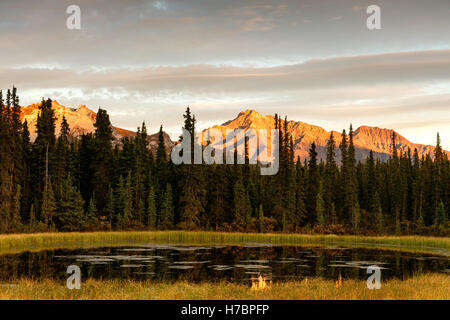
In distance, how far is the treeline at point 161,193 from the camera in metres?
83.9

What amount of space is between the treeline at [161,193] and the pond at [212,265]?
34.7 metres

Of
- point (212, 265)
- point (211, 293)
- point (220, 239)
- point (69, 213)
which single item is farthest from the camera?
point (69, 213)

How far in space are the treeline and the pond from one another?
3471cm

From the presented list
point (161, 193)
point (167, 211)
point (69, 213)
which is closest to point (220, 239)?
point (167, 211)

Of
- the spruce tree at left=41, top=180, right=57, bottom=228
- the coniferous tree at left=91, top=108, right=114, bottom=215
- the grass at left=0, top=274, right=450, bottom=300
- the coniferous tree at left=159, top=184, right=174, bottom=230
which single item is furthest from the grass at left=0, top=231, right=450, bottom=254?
the grass at left=0, top=274, right=450, bottom=300

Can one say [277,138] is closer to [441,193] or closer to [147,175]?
[147,175]

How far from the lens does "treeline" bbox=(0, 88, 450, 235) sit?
83938 mm

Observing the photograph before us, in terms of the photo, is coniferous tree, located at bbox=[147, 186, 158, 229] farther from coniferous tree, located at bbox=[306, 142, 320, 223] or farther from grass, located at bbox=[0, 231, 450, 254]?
coniferous tree, located at bbox=[306, 142, 320, 223]

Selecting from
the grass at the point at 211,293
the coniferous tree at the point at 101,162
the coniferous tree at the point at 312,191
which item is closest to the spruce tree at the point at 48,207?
the coniferous tree at the point at 101,162

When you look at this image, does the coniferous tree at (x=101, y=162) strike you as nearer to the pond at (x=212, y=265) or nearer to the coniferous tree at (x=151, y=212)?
the coniferous tree at (x=151, y=212)

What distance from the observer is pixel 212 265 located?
40062 millimetres

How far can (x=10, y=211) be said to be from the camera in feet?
258

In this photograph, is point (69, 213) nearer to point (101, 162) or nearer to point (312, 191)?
point (101, 162)

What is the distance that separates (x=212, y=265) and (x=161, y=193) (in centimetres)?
6045
